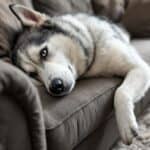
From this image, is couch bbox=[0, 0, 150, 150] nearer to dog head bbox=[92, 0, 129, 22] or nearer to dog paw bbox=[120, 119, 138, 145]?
dog paw bbox=[120, 119, 138, 145]

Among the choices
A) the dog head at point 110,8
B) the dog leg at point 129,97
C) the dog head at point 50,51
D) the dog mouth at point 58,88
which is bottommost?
the dog leg at point 129,97

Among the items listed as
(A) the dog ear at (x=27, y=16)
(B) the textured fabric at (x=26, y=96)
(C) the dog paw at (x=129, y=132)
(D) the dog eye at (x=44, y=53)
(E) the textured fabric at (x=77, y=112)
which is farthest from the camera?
(A) the dog ear at (x=27, y=16)

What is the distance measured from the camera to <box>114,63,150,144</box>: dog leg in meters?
1.56

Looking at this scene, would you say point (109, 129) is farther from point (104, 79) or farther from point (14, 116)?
point (14, 116)

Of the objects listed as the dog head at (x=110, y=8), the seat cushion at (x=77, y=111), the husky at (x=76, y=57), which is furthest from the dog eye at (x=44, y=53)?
the dog head at (x=110, y=8)

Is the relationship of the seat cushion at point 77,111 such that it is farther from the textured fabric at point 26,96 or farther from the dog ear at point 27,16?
the dog ear at point 27,16

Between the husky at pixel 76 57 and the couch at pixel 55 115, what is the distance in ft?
0.19

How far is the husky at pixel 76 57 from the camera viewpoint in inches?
63.8

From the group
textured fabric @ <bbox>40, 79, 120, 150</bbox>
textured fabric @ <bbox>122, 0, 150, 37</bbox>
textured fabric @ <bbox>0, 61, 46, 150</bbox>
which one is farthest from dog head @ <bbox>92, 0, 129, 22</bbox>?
textured fabric @ <bbox>0, 61, 46, 150</bbox>

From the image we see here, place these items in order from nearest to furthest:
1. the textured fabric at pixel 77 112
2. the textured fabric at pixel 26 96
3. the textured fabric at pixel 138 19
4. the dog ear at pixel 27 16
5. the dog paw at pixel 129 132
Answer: the textured fabric at pixel 26 96 → the textured fabric at pixel 77 112 → the dog paw at pixel 129 132 → the dog ear at pixel 27 16 → the textured fabric at pixel 138 19

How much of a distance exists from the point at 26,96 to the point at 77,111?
0.32m

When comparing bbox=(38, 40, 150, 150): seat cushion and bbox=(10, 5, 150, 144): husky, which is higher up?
bbox=(10, 5, 150, 144): husky

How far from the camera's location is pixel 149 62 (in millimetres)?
2078

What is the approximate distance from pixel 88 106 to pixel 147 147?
58 centimetres
